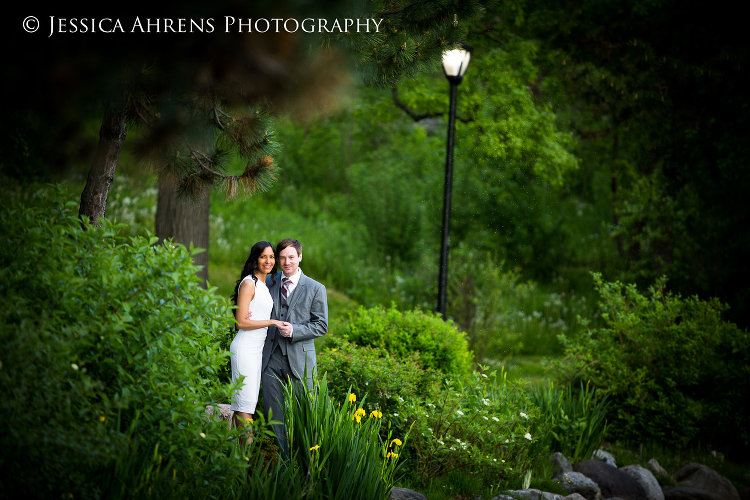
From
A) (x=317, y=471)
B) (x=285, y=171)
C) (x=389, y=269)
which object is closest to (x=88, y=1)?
(x=317, y=471)

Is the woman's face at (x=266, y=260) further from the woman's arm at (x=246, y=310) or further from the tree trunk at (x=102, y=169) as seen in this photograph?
the tree trunk at (x=102, y=169)

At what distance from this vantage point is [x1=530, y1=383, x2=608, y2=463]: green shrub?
6027 millimetres

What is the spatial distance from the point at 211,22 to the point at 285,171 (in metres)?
16.0

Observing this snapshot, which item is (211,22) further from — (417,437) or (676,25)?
(676,25)

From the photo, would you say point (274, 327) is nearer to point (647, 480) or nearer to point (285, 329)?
point (285, 329)

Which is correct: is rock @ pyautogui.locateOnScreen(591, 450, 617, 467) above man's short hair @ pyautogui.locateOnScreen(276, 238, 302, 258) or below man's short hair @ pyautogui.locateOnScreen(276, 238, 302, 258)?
below

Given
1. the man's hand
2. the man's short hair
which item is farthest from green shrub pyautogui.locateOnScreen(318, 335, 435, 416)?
the man's short hair

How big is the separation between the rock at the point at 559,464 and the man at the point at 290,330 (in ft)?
8.28

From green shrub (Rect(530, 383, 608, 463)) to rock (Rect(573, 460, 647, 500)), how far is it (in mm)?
337

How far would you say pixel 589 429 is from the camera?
620 cm

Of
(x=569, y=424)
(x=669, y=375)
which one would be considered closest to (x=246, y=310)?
(x=569, y=424)

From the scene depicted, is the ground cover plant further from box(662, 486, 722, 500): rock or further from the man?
box(662, 486, 722, 500): rock

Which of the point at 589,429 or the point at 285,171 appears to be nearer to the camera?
the point at 589,429

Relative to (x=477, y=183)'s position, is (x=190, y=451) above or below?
below
